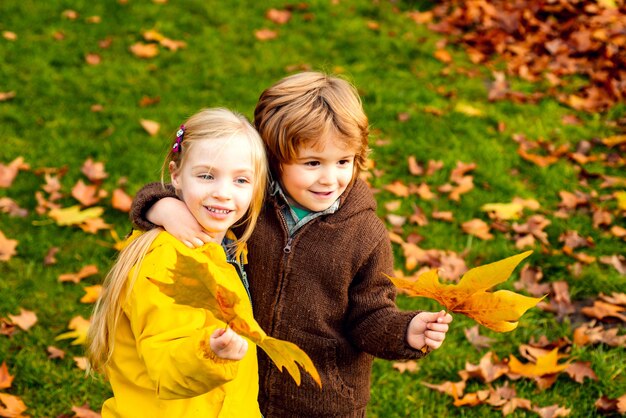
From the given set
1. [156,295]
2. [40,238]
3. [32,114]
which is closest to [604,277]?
[156,295]

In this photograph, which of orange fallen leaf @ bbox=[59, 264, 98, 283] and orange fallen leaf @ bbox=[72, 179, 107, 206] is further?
orange fallen leaf @ bbox=[72, 179, 107, 206]

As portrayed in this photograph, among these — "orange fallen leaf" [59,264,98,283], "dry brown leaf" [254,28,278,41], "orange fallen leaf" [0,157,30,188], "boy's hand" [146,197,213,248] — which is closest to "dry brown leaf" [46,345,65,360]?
"orange fallen leaf" [59,264,98,283]

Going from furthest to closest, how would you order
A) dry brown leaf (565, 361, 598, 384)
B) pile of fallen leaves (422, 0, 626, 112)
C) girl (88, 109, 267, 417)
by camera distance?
pile of fallen leaves (422, 0, 626, 112) → dry brown leaf (565, 361, 598, 384) → girl (88, 109, 267, 417)

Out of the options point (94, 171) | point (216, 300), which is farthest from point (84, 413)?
point (94, 171)

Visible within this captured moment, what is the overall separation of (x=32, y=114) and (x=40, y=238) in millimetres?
1457

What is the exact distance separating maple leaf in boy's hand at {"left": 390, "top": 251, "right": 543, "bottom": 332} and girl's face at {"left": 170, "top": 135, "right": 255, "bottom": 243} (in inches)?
25.8

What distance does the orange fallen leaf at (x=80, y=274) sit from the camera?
12.2 ft

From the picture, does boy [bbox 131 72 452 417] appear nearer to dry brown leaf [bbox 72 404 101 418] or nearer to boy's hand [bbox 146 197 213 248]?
boy's hand [bbox 146 197 213 248]

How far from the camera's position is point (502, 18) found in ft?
20.7

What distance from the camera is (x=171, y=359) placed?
6.02 feet

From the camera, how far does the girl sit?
1.98 meters

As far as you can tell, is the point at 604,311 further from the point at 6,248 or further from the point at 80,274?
the point at 6,248

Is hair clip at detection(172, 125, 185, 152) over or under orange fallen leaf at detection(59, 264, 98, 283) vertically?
over

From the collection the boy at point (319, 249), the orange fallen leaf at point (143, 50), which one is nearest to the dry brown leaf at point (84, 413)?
the boy at point (319, 249)
